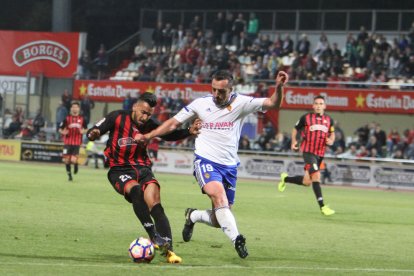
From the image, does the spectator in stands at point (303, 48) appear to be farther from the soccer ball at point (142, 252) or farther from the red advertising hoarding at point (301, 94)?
the soccer ball at point (142, 252)

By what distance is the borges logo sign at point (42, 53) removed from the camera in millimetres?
44438

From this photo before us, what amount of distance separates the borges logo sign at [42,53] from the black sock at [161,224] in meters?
34.3

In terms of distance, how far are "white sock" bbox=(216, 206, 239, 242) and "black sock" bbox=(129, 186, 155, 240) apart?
0.79 m

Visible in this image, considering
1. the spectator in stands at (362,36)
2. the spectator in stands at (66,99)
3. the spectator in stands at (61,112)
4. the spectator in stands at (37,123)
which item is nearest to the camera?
the spectator in stands at (362,36)

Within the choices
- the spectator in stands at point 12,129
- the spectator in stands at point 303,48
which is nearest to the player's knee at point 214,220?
the spectator in stands at point 303,48

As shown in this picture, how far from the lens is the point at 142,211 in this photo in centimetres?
1088

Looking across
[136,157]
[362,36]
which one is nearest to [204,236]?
[136,157]

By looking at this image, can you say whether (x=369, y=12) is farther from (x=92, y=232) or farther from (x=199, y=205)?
(x=92, y=232)

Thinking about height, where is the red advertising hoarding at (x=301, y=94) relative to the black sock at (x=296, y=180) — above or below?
above

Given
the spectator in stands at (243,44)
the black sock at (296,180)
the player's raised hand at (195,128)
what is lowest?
the black sock at (296,180)

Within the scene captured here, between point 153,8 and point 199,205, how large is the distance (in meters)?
30.0

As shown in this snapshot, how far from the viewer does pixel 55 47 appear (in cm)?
4450

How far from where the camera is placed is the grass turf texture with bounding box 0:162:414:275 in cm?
1006

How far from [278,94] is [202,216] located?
2199 mm
